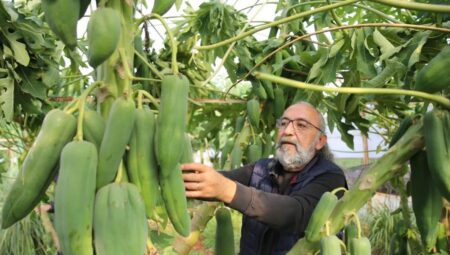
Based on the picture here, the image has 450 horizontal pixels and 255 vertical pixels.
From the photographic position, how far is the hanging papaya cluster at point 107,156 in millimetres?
1273

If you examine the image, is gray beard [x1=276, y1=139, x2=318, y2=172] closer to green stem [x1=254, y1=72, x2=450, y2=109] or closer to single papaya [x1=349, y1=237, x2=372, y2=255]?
single papaya [x1=349, y1=237, x2=372, y2=255]

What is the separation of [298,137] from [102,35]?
2.36m

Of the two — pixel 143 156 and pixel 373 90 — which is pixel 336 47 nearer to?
pixel 373 90

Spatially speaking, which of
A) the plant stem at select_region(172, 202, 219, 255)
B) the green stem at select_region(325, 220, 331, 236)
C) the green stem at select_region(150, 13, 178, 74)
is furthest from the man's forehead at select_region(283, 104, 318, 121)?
the green stem at select_region(150, 13, 178, 74)

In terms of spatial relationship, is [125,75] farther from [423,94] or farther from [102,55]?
[423,94]

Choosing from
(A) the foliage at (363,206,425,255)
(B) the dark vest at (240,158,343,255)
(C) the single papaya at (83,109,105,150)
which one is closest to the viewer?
(C) the single papaya at (83,109,105,150)

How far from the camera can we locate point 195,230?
276 cm

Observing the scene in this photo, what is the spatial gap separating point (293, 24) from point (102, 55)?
214 centimetres

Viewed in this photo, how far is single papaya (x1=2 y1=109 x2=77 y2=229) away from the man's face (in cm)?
219

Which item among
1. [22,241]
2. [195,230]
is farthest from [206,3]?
[22,241]

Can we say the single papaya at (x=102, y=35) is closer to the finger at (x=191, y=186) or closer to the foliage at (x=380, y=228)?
the finger at (x=191, y=186)

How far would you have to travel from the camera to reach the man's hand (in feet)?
5.69

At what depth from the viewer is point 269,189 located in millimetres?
3369

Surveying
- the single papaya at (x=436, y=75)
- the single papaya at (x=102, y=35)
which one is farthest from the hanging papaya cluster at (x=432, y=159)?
the single papaya at (x=102, y=35)
